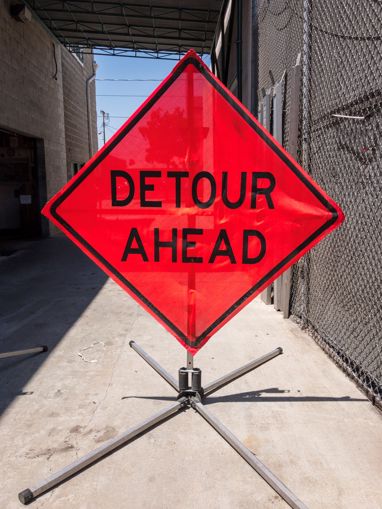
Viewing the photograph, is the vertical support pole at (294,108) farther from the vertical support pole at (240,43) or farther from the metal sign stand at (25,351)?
the vertical support pole at (240,43)

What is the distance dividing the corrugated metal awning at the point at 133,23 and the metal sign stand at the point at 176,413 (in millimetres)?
12093

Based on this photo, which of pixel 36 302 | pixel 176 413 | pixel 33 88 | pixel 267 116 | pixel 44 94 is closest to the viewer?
pixel 176 413

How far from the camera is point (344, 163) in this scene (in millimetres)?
3750

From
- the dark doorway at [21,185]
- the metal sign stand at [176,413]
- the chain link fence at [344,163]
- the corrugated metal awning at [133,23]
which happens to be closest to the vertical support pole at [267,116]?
the chain link fence at [344,163]

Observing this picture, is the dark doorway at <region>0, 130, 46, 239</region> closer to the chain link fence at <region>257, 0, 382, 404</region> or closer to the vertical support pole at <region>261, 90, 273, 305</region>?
the vertical support pole at <region>261, 90, 273, 305</region>

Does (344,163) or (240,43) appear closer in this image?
(344,163)

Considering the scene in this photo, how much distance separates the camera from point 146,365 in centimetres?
384

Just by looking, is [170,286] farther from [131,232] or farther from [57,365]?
[57,365]

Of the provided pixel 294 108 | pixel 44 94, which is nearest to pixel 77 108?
pixel 44 94

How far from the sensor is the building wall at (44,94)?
10516 millimetres

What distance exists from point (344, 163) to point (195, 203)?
1.93 metres

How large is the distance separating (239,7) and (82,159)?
13.4 m

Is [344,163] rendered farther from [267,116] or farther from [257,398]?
[257,398]

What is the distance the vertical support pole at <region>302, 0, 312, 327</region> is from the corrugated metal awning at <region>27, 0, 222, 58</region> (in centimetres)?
915
